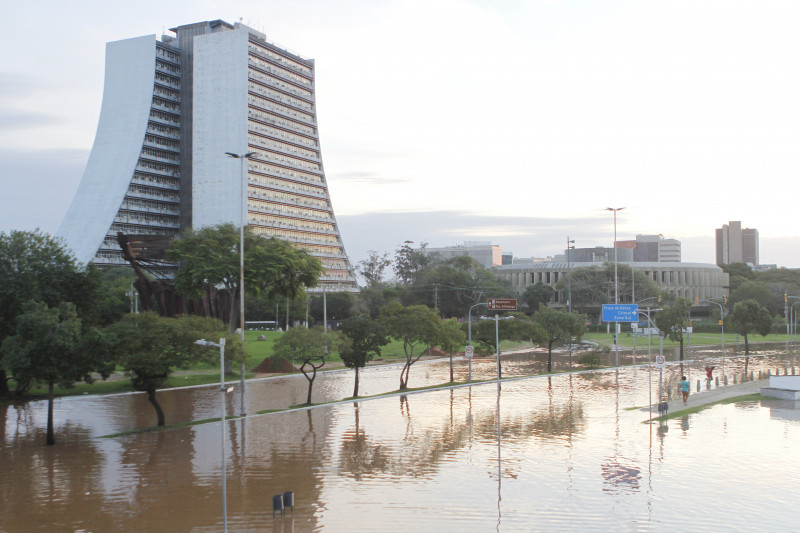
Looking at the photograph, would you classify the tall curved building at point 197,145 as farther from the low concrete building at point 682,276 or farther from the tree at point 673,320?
the tree at point 673,320

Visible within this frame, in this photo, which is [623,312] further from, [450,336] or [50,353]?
[50,353]

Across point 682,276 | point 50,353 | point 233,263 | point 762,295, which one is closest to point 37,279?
point 50,353

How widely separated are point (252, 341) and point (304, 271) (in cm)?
2619

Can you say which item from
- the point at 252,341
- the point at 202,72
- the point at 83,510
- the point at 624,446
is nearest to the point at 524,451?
the point at 624,446

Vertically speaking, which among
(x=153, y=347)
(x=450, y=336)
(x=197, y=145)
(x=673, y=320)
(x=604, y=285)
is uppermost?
(x=197, y=145)

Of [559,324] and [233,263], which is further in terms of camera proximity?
[559,324]

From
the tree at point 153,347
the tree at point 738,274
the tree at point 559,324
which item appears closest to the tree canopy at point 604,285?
the tree at point 738,274

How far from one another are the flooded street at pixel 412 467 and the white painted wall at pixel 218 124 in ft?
232

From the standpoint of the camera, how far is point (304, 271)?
164ft

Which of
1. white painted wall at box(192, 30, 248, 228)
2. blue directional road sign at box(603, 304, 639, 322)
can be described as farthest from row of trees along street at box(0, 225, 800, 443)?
white painted wall at box(192, 30, 248, 228)

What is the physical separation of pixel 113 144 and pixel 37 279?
7769 centimetres

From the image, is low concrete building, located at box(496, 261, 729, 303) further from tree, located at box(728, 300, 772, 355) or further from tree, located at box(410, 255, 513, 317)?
tree, located at box(728, 300, 772, 355)

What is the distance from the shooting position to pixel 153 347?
90.1 ft

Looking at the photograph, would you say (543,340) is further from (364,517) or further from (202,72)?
(202,72)
